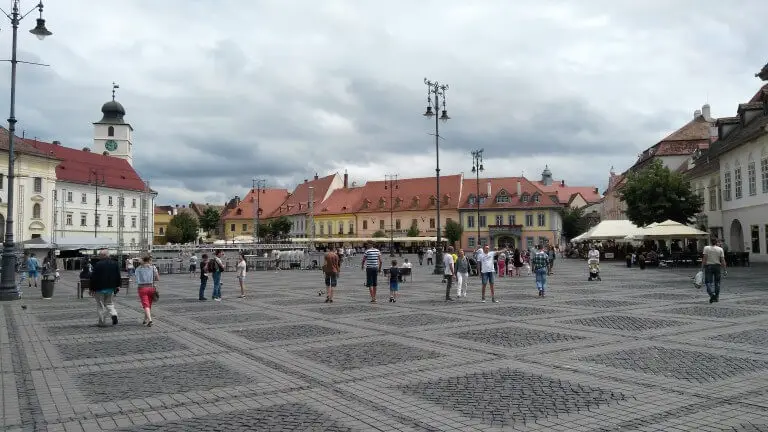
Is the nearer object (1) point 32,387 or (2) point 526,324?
(1) point 32,387

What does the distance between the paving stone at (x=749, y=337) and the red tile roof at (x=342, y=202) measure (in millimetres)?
87844

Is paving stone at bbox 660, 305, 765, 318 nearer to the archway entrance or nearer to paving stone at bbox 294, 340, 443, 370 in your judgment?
paving stone at bbox 294, 340, 443, 370

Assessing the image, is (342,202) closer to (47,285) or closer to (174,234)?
(174,234)

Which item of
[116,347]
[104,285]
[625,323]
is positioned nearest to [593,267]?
[625,323]

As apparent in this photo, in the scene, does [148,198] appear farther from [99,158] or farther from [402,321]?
[402,321]

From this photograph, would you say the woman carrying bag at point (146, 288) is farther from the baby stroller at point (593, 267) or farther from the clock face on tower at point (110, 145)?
the clock face on tower at point (110, 145)

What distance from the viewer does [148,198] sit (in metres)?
92.8

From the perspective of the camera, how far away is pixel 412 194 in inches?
3782

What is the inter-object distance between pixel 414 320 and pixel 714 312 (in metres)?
7.33

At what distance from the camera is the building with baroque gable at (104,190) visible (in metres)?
77.4

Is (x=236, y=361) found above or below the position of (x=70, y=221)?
below

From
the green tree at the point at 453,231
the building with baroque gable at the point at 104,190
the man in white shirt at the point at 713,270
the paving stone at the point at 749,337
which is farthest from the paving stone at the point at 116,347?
the green tree at the point at 453,231

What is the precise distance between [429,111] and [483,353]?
23.6 meters

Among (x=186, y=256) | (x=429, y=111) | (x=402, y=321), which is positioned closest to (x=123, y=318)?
(x=402, y=321)
